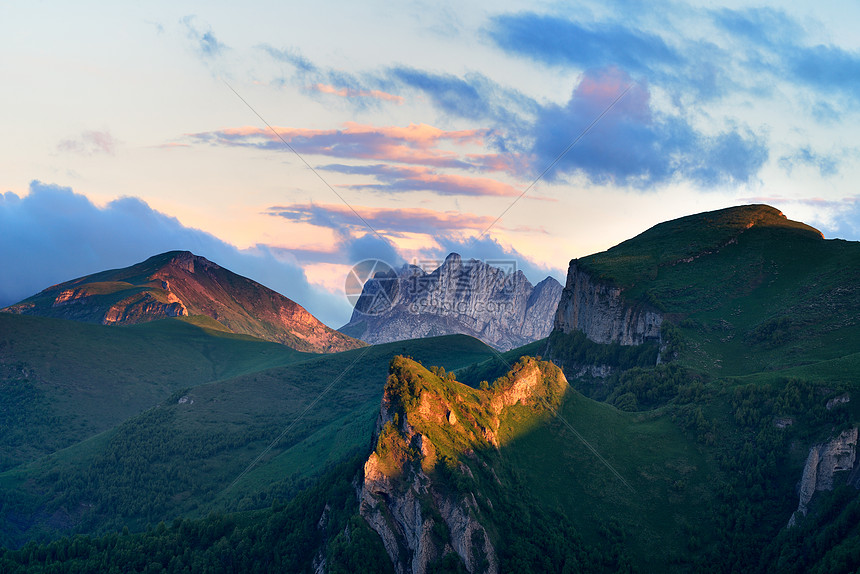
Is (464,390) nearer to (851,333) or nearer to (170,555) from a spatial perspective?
(170,555)

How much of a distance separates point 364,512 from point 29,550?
6820 centimetres

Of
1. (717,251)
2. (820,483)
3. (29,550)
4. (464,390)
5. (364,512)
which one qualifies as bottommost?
(29,550)

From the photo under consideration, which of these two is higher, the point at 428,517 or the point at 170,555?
the point at 428,517

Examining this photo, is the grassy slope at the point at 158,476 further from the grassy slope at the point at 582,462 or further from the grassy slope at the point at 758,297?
the grassy slope at the point at 758,297

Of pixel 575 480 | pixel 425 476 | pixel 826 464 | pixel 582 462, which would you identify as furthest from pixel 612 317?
pixel 425 476

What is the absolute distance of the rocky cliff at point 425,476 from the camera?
8875 centimetres

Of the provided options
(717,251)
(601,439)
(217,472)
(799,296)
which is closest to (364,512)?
(601,439)

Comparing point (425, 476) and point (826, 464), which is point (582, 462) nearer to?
point (425, 476)

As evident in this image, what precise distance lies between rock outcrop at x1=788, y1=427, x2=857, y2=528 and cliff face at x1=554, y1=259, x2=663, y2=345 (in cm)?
7555

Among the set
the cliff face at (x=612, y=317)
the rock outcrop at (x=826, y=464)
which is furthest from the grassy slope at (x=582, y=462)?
the cliff face at (x=612, y=317)

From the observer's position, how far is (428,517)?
89.6 meters

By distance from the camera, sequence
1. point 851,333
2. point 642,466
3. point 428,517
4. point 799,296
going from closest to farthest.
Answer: point 428,517 → point 642,466 → point 851,333 → point 799,296

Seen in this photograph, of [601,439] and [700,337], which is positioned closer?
[601,439]

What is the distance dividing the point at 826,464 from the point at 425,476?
189ft
